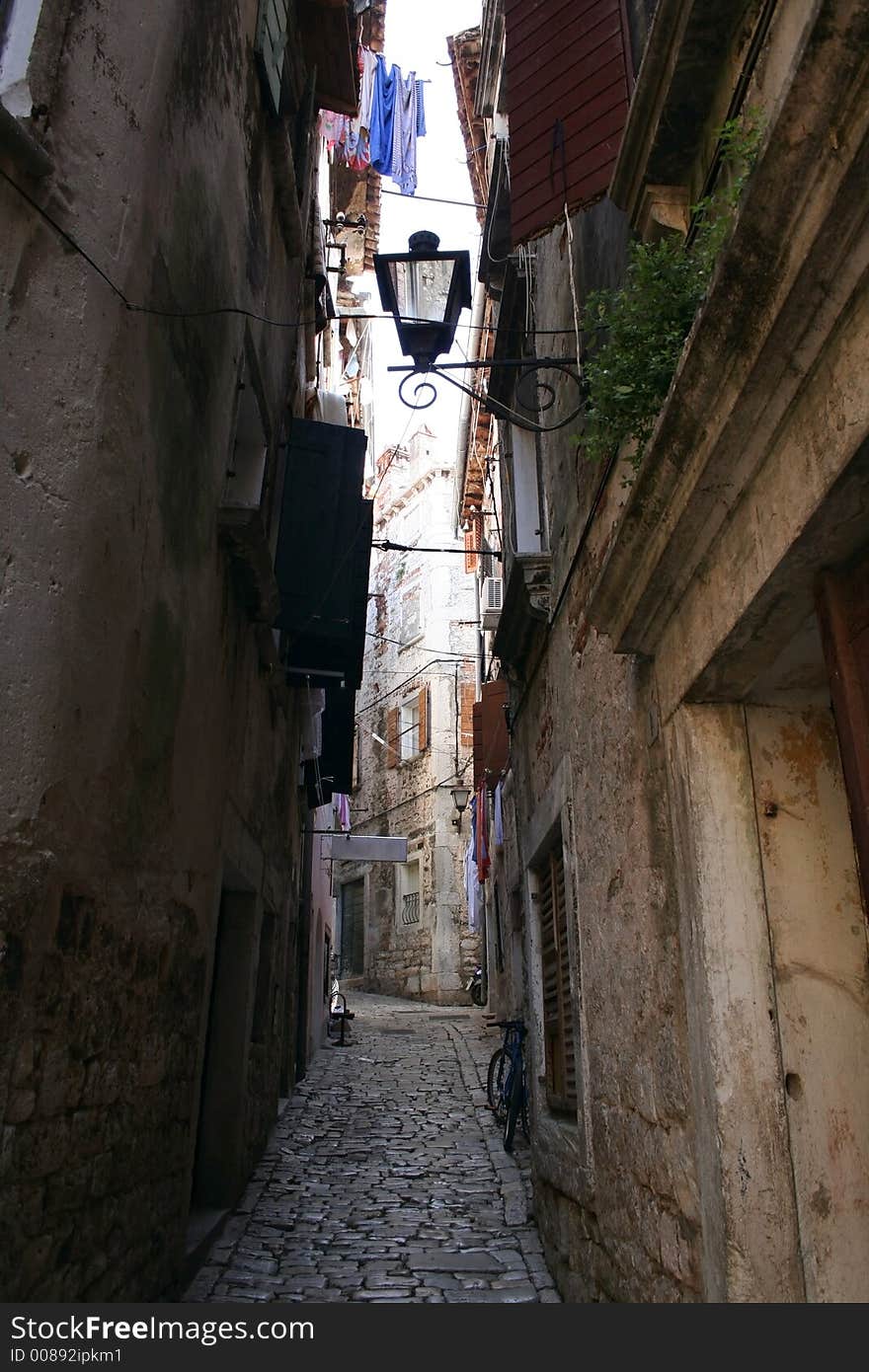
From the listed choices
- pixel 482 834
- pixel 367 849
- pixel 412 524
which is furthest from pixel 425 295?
pixel 412 524

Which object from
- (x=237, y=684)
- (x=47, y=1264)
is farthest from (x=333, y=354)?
(x=47, y=1264)

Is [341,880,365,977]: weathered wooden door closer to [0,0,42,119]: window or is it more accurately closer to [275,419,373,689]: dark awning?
[275,419,373,689]: dark awning

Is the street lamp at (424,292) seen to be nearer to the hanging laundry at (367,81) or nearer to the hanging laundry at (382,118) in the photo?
the hanging laundry at (382,118)

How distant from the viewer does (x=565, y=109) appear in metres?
4.71

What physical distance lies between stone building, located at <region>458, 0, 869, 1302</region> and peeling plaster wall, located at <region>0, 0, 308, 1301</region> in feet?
5.76

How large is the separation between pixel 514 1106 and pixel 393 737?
60.9ft

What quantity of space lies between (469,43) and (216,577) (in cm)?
1189

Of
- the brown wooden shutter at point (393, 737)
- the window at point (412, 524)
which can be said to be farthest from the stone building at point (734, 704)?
the window at point (412, 524)

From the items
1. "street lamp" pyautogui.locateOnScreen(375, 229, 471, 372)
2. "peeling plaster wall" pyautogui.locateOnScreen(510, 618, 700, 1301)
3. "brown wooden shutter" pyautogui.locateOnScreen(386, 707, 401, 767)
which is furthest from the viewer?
"brown wooden shutter" pyautogui.locateOnScreen(386, 707, 401, 767)

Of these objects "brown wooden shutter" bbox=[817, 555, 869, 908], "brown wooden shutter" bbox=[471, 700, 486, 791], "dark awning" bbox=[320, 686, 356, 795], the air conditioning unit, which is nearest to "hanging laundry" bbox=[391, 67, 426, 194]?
the air conditioning unit

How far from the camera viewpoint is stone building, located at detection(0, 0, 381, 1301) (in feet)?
9.47

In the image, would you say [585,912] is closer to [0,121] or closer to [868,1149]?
[868,1149]

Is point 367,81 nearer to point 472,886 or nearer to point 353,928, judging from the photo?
point 472,886

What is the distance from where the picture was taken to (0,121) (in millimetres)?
2891
